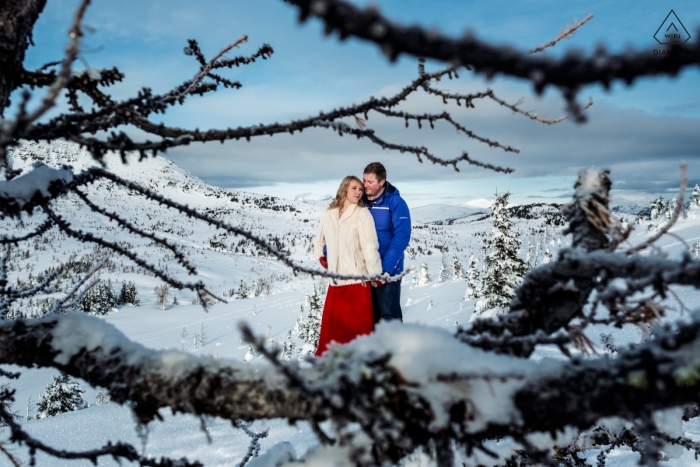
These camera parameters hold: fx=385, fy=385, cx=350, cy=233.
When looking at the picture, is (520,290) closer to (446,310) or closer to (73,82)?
(73,82)

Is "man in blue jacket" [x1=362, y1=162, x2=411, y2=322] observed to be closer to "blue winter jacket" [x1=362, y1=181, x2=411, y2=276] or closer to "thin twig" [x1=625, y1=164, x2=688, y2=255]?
"blue winter jacket" [x1=362, y1=181, x2=411, y2=276]

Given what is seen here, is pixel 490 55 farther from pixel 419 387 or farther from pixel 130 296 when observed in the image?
pixel 130 296

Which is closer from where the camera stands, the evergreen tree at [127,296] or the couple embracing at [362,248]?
the couple embracing at [362,248]

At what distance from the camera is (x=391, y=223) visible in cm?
502

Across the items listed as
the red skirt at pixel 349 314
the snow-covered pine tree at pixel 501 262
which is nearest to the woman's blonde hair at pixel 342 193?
the red skirt at pixel 349 314

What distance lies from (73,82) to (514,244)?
1615cm

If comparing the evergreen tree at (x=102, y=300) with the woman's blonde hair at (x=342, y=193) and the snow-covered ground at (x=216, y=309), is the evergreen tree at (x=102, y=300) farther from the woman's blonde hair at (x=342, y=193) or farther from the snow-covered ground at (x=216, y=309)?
the woman's blonde hair at (x=342, y=193)

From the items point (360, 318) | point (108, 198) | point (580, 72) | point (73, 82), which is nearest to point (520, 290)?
point (580, 72)

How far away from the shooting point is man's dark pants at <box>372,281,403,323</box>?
4.74 metres

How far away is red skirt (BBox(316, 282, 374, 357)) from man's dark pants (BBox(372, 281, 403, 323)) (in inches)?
6.9

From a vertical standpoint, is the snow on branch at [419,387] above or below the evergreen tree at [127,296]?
above

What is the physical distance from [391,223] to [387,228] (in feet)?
0.30

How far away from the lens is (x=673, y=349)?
0.79 meters

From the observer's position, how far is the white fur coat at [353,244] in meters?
4.50
